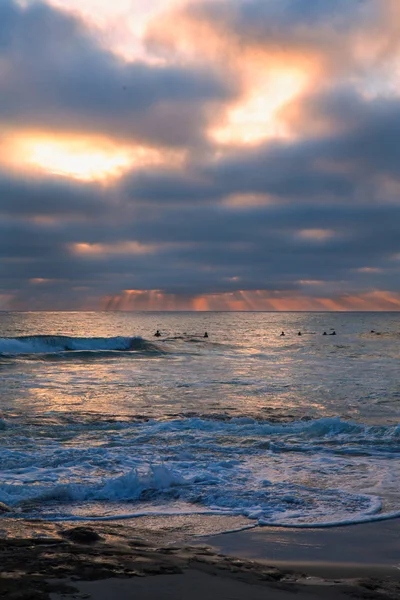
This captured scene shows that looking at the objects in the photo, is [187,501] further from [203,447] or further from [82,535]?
[203,447]

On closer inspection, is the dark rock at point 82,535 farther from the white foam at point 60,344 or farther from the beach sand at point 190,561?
the white foam at point 60,344

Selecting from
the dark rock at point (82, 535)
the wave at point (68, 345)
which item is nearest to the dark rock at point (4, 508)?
the dark rock at point (82, 535)

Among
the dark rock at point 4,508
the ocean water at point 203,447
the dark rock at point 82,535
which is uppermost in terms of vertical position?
the dark rock at point 82,535

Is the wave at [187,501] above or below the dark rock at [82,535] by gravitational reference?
below

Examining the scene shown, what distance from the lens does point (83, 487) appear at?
27.3ft

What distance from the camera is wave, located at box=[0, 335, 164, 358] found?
48188 millimetres

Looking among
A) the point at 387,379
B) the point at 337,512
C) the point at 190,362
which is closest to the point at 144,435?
the point at 337,512

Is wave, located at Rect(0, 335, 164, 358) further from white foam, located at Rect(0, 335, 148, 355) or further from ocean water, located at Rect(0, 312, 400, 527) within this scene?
ocean water, located at Rect(0, 312, 400, 527)

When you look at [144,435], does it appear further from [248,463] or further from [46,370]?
[46,370]

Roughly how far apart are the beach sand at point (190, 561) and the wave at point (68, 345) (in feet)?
131

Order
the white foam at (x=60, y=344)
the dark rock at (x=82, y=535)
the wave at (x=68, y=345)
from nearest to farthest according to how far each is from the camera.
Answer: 1. the dark rock at (x=82, y=535)
2. the wave at (x=68, y=345)
3. the white foam at (x=60, y=344)

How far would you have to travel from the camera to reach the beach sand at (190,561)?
15.0 feet

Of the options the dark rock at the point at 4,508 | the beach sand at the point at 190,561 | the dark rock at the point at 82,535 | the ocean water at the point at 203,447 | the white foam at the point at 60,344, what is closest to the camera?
the beach sand at the point at 190,561

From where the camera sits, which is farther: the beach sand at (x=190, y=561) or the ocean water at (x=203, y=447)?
the ocean water at (x=203, y=447)
